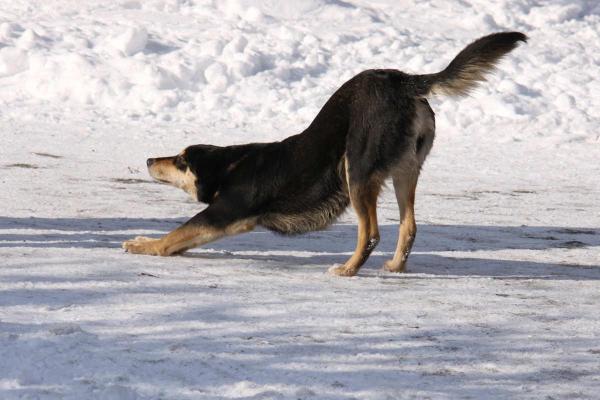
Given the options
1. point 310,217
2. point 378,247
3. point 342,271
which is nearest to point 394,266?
point 342,271

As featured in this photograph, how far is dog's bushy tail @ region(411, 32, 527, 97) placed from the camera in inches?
253

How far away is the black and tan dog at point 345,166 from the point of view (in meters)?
6.32

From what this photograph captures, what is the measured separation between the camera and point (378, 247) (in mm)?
7871

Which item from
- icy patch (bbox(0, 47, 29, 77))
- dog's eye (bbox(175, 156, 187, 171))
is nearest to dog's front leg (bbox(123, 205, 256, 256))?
dog's eye (bbox(175, 156, 187, 171))

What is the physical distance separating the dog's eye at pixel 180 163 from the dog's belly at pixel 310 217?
2.32 feet

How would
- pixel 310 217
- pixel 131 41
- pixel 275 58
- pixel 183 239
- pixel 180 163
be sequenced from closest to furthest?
1. pixel 310 217
2. pixel 183 239
3. pixel 180 163
4. pixel 131 41
5. pixel 275 58

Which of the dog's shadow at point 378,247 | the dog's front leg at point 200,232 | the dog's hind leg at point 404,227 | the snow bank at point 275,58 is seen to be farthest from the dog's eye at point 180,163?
the snow bank at point 275,58

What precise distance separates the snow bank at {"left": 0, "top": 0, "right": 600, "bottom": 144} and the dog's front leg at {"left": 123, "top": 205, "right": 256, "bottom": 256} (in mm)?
6862

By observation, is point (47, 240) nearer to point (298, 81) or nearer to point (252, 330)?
point (252, 330)

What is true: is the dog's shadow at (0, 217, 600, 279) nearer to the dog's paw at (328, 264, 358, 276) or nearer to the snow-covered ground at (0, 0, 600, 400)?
the snow-covered ground at (0, 0, 600, 400)

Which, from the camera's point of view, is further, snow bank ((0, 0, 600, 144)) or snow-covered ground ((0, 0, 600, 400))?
snow bank ((0, 0, 600, 144))

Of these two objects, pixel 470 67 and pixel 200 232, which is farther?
pixel 200 232

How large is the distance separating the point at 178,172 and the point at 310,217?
40.1 inches

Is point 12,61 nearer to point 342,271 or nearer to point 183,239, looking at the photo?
point 183,239
